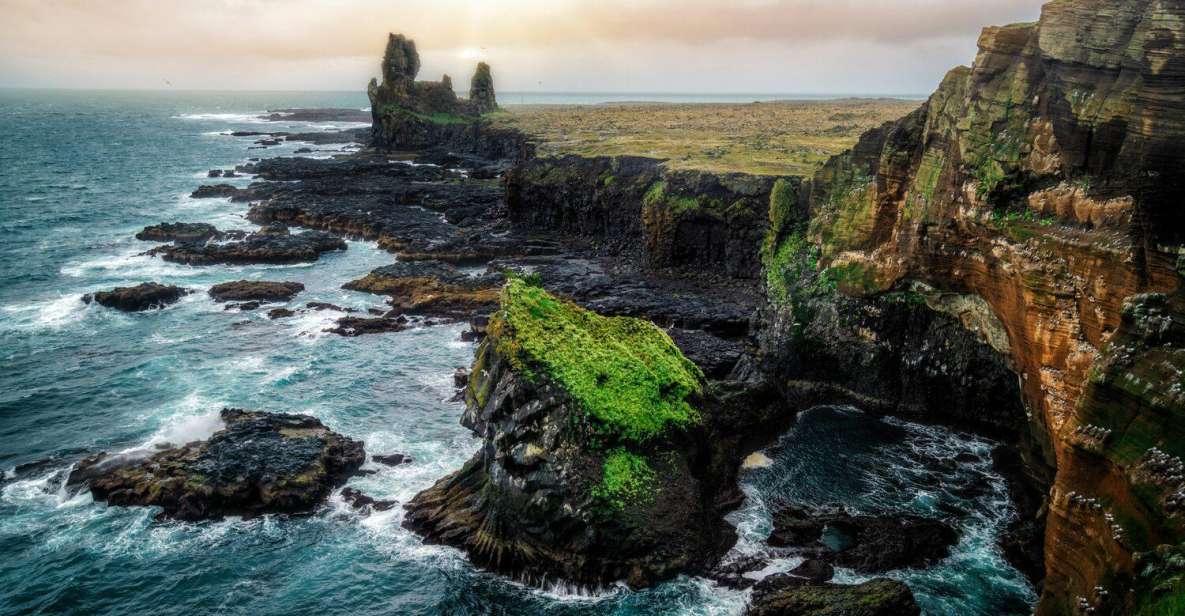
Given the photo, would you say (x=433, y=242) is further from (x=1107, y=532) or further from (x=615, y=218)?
(x=1107, y=532)

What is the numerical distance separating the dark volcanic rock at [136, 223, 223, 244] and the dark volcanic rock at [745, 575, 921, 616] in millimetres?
69133

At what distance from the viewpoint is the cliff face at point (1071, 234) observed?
18.8 meters

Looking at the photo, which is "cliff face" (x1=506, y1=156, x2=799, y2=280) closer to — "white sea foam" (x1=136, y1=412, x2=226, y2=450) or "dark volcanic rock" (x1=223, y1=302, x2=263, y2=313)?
"dark volcanic rock" (x1=223, y1=302, x2=263, y2=313)

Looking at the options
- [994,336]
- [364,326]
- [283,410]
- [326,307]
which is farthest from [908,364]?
[326,307]

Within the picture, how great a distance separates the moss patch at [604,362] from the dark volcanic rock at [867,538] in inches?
230

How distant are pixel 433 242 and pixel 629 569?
170 feet

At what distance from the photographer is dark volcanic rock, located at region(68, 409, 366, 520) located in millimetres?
31656

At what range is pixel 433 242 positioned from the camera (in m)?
73.2

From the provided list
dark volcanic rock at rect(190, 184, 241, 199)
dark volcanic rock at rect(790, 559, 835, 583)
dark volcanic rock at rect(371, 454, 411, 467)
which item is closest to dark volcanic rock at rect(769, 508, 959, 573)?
dark volcanic rock at rect(790, 559, 835, 583)

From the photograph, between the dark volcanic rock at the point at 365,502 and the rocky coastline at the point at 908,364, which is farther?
the dark volcanic rock at the point at 365,502

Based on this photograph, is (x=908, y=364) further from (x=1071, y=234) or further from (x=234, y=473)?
(x=234, y=473)

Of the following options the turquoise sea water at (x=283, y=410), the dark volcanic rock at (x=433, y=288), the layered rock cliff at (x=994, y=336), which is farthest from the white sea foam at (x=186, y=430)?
the dark volcanic rock at (x=433, y=288)

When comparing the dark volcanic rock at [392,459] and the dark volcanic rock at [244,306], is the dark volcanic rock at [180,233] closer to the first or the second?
the dark volcanic rock at [244,306]

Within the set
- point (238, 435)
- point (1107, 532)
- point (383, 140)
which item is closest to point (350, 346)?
point (238, 435)
